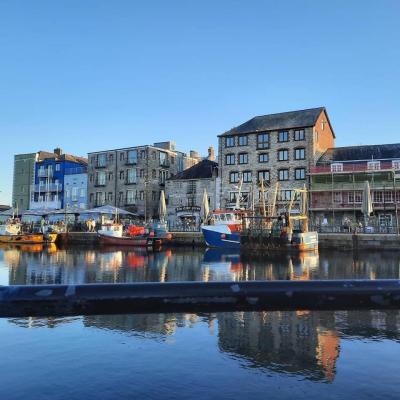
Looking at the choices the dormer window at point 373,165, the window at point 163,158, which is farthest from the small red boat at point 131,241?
the dormer window at point 373,165

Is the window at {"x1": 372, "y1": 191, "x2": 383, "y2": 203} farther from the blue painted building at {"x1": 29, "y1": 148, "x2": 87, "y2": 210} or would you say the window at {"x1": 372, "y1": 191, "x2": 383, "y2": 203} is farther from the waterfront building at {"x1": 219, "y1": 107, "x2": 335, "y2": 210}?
the blue painted building at {"x1": 29, "y1": 148, "x2": 87, "y2": 210}

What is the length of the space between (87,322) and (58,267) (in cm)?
1730

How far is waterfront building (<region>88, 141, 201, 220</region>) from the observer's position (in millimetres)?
67938

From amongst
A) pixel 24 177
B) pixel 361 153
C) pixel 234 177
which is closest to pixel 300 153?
pixel 361 153

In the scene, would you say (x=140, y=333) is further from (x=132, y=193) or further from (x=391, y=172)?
(x=132, y=193)

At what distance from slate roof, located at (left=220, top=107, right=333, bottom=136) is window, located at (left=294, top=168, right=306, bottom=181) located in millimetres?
5642

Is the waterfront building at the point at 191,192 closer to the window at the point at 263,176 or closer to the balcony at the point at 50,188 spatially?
the window at the point at 263,176

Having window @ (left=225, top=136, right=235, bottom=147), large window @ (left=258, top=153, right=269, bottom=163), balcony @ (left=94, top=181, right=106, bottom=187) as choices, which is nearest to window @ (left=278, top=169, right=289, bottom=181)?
large window @ (left=258, top=153, right=269, bottom=163)

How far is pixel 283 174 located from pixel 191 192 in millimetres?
13819

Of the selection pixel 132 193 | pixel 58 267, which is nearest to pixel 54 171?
pixel 132 193

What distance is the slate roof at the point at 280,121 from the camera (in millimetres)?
57619

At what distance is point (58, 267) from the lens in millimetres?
24922

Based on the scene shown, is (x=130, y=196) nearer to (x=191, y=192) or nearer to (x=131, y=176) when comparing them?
(x=131, y=176)

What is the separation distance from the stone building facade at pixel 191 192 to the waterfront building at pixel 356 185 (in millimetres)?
14373
